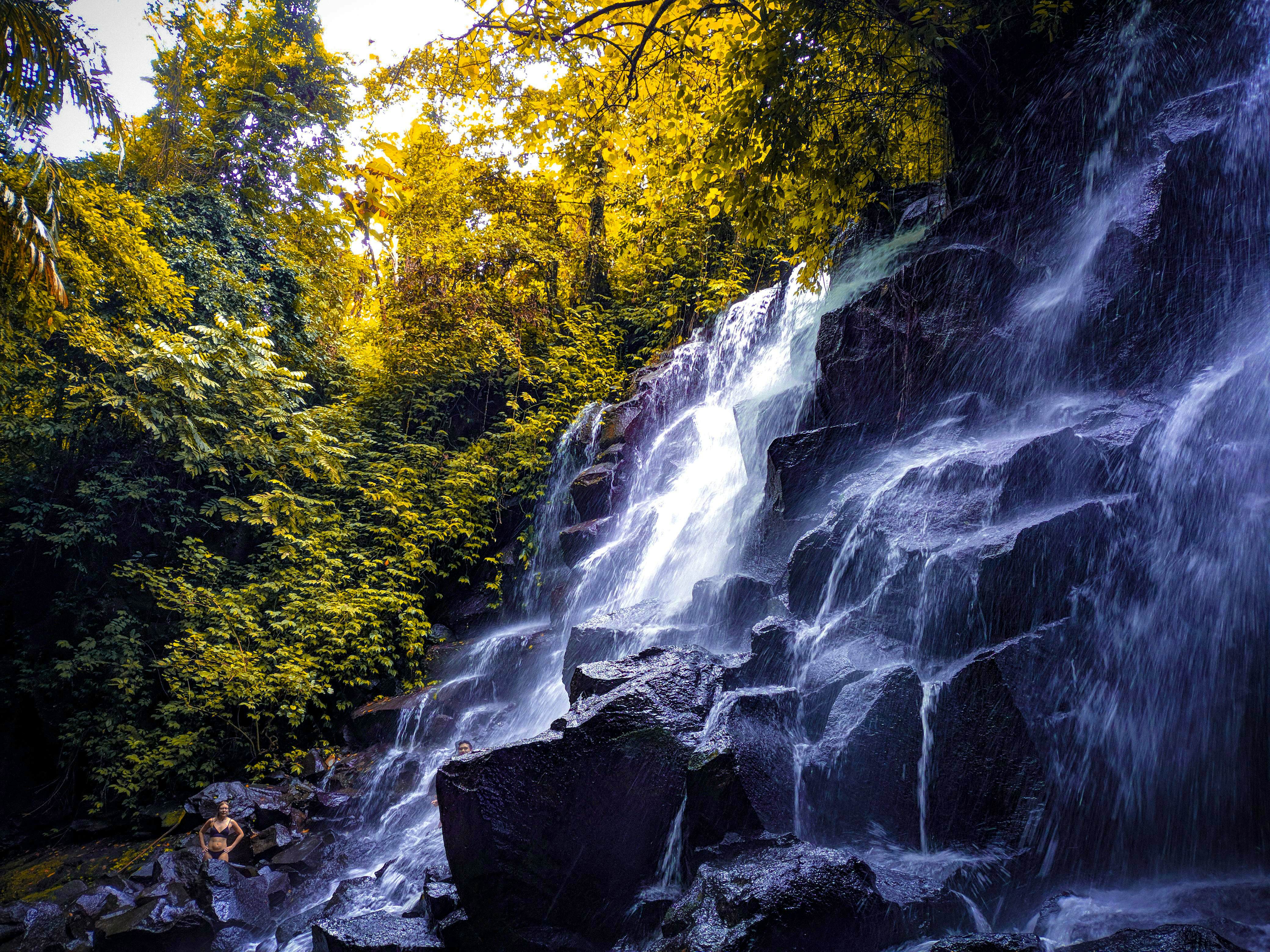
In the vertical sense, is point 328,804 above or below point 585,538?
below

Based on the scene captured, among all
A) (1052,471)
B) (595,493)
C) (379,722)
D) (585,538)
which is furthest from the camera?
(595,493)

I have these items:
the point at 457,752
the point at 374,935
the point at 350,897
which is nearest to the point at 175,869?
the point at 350,897

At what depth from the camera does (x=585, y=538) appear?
34.1ft

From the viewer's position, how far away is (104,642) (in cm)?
923

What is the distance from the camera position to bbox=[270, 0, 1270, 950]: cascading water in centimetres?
373

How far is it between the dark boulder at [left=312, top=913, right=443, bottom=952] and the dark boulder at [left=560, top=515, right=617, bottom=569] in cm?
601

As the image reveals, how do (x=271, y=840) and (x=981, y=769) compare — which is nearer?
(x=981, y=769)

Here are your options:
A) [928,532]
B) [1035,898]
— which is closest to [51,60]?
[928,532]

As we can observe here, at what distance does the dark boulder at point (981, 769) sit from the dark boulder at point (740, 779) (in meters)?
0.95

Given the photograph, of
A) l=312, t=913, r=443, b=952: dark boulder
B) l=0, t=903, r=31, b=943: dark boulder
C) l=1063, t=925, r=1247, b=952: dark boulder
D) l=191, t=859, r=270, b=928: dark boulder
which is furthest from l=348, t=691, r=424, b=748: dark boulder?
l=1063, t=925, r=1247, b=952: dark boulder

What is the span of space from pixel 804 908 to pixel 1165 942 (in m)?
1.48

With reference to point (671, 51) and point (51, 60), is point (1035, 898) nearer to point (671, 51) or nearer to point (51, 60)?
point (671, 51)

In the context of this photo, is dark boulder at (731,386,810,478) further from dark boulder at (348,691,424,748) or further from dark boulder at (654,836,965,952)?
dark boulder at (348,691,424,748)

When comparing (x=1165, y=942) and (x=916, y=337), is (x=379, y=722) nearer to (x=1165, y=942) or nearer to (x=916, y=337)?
(x=916, y=337)
